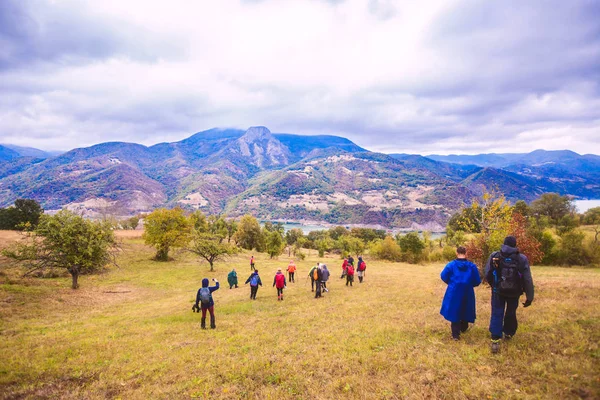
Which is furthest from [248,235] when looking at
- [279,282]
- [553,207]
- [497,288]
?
[553,207]

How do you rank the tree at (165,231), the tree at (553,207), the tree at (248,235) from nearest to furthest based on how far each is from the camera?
the tree at (165,231), the tree at (248,235), the tree at (553,207)

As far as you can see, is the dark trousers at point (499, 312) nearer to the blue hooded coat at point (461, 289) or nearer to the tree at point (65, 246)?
the blue hooded coat at point (461, 289)

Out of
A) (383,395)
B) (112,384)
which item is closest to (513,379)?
(383,395)

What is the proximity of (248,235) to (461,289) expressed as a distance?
7443 cm

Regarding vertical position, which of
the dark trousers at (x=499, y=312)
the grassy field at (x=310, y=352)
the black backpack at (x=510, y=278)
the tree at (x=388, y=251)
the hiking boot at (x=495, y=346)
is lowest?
the tree at (x=388, y=251)

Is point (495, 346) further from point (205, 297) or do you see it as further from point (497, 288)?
point (205, 297)


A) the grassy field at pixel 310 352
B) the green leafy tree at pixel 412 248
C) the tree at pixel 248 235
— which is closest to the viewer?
the grassy field at pixel 310 352

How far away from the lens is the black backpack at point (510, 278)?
7.88m

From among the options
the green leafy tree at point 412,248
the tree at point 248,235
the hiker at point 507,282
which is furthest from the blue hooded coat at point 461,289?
the tree at point 248,235

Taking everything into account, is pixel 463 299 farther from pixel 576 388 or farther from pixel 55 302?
pixel 55 302

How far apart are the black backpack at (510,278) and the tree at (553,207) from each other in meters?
118

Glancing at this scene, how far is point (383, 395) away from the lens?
6.91 metres

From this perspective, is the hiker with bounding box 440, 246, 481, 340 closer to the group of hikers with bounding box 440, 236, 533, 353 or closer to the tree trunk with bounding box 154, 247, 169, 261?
the group of hikers with bounding box 440, 236, 533, 353

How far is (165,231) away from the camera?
5131 centimetres
